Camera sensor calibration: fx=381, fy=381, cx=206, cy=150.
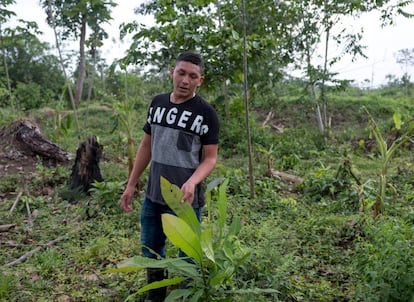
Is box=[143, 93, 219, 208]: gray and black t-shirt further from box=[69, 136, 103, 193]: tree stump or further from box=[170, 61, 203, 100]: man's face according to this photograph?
box=[69, 136, 103, 193]: tree stump

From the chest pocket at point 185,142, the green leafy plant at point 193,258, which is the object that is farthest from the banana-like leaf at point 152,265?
the chest pocket at point 185,142

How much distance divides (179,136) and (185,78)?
1.04 feet

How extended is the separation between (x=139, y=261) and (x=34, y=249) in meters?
1.95

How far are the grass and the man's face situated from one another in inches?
45.9

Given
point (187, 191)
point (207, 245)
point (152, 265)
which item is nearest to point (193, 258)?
point (207, 245)

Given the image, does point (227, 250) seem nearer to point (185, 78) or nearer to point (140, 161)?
point (140, 161)

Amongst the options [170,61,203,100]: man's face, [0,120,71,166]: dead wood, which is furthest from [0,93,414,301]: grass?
[170,61,203,100]: man's face

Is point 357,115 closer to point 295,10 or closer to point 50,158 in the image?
point 295,10

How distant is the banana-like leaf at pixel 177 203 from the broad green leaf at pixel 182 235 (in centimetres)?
9

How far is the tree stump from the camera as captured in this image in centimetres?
466

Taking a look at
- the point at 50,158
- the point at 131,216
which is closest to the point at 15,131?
the point at 50,158

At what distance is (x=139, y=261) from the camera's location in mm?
1818

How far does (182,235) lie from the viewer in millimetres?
1811

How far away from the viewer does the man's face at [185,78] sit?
208cm
